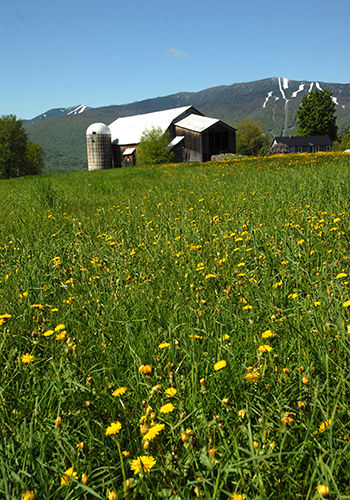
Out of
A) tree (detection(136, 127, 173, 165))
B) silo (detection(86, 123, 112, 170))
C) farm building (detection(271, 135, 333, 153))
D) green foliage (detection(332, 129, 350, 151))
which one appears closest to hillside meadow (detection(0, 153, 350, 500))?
tree (detection(136, 127, 173, 165))

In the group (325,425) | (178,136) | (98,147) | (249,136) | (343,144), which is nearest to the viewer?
(325,425)

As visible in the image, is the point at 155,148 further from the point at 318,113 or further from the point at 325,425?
the point at 318,113

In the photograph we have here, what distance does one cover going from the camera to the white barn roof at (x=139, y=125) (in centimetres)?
4797

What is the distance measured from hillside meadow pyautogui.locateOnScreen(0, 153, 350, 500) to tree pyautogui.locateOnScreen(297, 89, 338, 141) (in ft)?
272

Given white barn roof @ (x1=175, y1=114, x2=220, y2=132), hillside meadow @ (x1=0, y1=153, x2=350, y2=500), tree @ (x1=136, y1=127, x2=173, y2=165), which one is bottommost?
hillside meadow @ (x1=0, y1=153, x2=350, y2=500)

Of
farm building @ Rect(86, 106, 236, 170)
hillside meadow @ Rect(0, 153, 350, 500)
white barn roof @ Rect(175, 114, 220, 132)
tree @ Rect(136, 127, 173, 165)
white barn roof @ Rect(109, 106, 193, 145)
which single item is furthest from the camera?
white barn roof @ Rect(109, 106, 193, 145)

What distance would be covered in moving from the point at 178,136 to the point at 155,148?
557 centimetres

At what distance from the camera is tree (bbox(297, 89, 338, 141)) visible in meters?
73.6

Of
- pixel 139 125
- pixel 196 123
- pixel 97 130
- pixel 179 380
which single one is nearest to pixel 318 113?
pixel 196 123

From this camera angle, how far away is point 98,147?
48.6 m

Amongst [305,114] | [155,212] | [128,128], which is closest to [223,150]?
[128,128]

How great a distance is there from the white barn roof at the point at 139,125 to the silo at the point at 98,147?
2257mm

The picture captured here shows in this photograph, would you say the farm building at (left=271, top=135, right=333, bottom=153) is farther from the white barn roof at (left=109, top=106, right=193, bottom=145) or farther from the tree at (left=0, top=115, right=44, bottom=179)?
the tree at (left=0, top=115, right=44, bottom=179)

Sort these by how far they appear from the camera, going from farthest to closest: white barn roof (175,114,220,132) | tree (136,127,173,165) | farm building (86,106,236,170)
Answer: farm building (86,106,236,170) < white barn roof (175,114,220,132) < tree (136,127,173,165)
